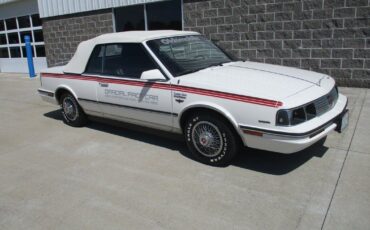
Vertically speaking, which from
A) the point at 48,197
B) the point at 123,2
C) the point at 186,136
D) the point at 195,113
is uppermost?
the point at 123,2

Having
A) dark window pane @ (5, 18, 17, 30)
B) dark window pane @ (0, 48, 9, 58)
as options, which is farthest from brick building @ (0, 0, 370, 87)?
dark window pane @ (0, 48, 9, 58)

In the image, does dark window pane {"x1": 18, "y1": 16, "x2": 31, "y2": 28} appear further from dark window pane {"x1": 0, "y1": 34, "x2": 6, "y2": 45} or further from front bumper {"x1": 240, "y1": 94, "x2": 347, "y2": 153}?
front bumper {"x1": 240, "y1": 94, "x2": 347, "y2": 153}

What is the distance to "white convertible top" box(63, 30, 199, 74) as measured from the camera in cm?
506

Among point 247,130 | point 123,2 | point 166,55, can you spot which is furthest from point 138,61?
point 123,2

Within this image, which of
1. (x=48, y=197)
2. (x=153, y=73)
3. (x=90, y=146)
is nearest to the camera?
(x=48, y=197)

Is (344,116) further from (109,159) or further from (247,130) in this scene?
(109,159)

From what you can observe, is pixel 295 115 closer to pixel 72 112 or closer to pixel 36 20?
pixel 72 112

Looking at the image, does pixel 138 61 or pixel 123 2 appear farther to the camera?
pixel 123 2

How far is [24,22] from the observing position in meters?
15.4

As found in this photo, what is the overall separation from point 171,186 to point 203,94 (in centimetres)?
111

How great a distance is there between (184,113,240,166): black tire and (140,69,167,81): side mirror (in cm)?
63

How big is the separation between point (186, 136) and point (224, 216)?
146cm

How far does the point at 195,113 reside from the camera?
432 centimetres

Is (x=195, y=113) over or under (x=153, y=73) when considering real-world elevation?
under
